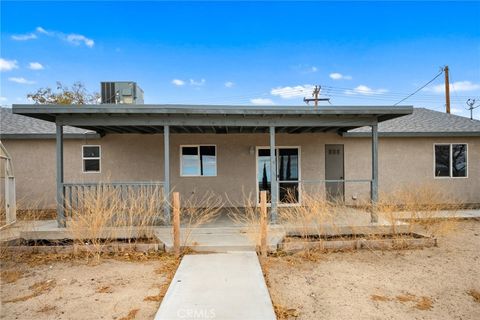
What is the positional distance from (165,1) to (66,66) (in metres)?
11.2

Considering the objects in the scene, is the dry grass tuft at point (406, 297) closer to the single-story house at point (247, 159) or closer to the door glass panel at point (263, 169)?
the single-story house at point (247, 159)

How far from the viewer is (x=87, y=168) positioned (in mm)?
9555

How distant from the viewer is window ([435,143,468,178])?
9.79m

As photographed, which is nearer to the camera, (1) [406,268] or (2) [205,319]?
(2) [205,319]

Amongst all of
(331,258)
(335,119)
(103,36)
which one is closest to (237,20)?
(103,36)

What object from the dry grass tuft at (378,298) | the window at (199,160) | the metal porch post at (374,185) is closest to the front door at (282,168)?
the window at (199,160)

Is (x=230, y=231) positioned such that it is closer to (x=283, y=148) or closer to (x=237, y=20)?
(x=283, y=148)

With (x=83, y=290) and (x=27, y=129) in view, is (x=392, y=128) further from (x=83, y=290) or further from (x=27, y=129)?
(x=27, y=129)

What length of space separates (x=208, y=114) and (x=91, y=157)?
17.8 feet

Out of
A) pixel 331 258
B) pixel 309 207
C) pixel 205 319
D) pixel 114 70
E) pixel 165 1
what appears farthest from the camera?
pixel 114 70

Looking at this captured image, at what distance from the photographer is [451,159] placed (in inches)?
385

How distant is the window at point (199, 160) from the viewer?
9602 mm

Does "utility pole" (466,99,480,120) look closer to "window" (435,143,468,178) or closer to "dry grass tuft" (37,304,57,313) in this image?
"window" (435,143,468,178)

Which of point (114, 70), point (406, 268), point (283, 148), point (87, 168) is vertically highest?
point (114, 70)
